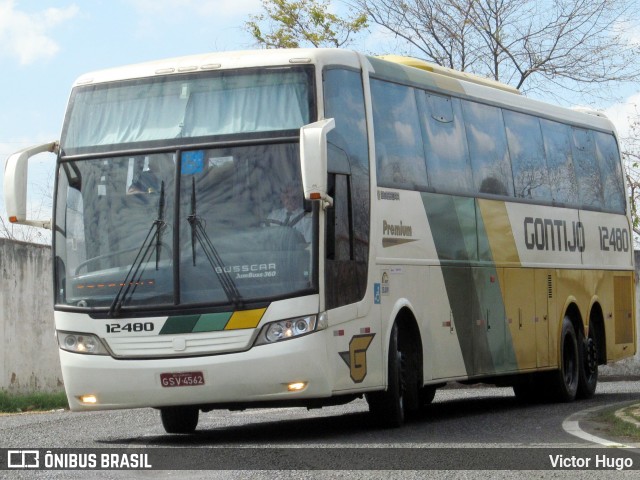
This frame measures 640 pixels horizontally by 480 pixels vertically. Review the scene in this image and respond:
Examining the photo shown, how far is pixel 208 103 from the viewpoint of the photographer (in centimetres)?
1301

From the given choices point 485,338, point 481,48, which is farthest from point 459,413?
point 481,48

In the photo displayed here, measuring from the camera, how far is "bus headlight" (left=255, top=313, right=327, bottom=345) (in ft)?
40.5

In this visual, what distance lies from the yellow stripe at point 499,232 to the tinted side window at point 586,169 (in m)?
2.87

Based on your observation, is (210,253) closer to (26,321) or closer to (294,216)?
(294,216)

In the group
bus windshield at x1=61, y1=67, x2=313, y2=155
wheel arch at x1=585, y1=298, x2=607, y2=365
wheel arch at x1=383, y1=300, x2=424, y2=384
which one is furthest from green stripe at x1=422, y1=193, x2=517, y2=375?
wheel arch at x1=585, y1=298, x2=607, y2=365

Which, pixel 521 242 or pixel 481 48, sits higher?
pixel 481 48

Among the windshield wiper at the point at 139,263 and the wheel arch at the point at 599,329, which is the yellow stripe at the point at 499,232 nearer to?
the wheel arch at the point at 599,329

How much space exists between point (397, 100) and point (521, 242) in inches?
148

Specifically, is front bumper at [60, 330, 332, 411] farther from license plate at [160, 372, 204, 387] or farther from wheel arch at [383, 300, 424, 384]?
wheel arch at [383, 300, 424, 384]

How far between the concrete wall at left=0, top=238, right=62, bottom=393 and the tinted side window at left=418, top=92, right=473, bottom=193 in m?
9.58

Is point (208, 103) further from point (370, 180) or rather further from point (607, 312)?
point (607, 312)

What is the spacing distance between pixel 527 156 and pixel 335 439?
6626 millimetres

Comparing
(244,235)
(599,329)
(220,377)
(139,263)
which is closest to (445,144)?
(244,235)

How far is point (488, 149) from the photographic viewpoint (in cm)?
1709
